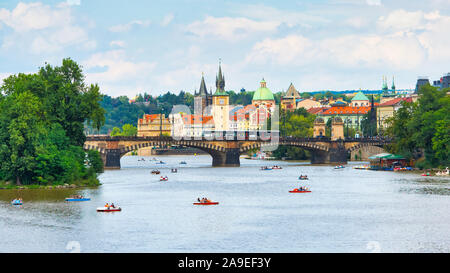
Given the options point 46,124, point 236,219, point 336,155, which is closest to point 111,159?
point 46,124

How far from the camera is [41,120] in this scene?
7988 centimetres

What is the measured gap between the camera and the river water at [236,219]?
148 ft

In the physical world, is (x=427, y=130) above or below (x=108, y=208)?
above

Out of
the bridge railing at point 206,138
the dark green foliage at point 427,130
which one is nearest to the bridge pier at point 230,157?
the bridge railing at point 206,138

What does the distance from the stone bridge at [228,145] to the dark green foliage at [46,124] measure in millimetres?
30545

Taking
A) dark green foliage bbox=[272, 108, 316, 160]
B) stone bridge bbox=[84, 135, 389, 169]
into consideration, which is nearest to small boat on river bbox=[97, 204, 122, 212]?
stone bridge bbox=[84, 135, 389, 169]

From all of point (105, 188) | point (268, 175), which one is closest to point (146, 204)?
point (105, 188)

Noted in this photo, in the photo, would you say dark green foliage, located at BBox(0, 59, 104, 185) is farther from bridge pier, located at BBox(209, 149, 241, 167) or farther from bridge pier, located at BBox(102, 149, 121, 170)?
bridge pier, located at BBox(209, 149, 241, 167)

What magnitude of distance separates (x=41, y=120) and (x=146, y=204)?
19945 mm

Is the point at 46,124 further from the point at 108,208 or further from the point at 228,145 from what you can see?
the point at 228,145

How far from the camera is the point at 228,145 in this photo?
128750 millimetres

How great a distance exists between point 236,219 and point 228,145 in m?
73.2

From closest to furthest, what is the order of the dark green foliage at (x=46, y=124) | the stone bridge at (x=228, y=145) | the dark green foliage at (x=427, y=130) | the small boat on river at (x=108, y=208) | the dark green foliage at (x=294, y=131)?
the small boat on river at (x=108, y=208) → the dark green foliage at (x=46, y=124) → the dark green foliage at (x=427, y=130) → the stone bridge at (x=228, y=145) → the dark green foliage at (x=294, y=131)

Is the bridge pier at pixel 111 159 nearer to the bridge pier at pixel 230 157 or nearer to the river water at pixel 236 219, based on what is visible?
the bridge pier at pixel 230 157
